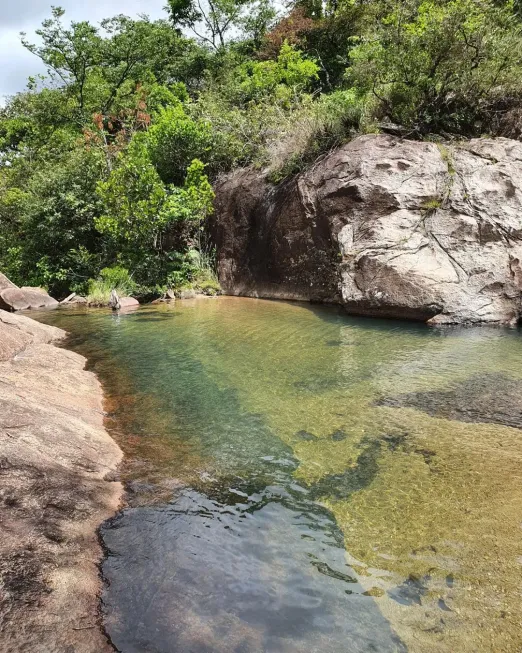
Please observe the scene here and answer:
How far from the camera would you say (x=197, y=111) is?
17625 mm

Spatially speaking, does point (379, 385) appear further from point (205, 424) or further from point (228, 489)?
point (228, 489)

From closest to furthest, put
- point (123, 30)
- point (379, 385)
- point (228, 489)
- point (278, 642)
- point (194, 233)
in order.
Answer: point (278, 642), point (228, 489), point (379, 385), point (194, 233), point (123, 30)

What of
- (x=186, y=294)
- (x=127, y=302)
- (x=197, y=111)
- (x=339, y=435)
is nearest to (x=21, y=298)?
(x=127, y=302)

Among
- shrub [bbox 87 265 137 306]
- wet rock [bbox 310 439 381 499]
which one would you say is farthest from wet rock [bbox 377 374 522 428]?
shrub [bbox 87 265 137 306]

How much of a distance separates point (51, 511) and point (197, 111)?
17383mm

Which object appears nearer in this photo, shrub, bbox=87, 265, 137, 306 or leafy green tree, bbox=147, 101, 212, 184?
shrub, bbox=87, 265, 137, 306

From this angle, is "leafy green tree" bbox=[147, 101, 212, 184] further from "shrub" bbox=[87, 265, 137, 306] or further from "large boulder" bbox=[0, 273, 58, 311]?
"large boulder" bbox=[0, 273, 58, 311]

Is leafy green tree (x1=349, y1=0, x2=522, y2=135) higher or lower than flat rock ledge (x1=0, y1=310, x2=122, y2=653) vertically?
higher

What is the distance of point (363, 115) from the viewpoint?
11820 millimetres

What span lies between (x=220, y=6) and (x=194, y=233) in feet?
61.0

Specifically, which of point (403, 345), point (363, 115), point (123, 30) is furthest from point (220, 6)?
point (403, 345)

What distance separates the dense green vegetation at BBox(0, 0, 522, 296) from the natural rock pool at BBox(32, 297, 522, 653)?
7.62 meters

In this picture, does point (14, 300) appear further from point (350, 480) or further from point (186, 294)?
point (350, 480)

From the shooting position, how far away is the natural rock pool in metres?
2.17
